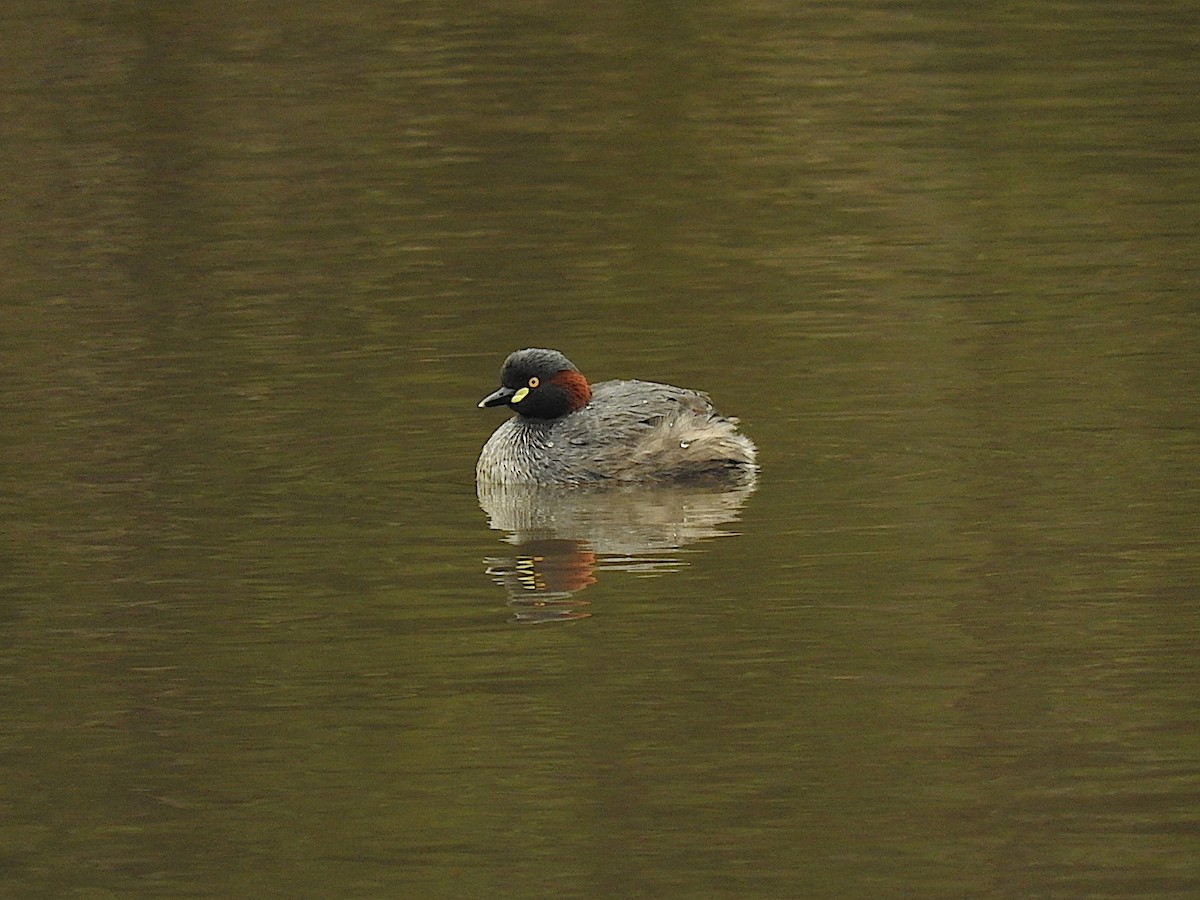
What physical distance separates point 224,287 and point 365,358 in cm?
241

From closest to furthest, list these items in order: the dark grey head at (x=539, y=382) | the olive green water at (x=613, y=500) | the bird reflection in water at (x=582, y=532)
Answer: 1. the olive green water at (x=613, y=500)
2. the bird reflection in water at (x=582, y=532)
3. the dark grey head at (x=539, y=382)

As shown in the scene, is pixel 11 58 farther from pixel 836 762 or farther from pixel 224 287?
pixel 836 762

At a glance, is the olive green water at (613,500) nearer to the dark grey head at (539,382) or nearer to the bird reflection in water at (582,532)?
the bird reflection in water at (582,532)

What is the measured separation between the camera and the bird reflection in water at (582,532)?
10883 millimetres

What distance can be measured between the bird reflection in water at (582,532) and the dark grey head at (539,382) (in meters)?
0.52

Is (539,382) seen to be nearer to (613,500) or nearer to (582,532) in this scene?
(613,500)

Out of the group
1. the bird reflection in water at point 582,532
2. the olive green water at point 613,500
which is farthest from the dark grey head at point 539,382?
the bird reflection in water at point 582,532

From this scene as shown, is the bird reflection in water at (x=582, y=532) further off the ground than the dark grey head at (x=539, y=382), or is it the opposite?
the dark grey head at (x=539, y=382)

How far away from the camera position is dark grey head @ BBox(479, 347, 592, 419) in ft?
43.8

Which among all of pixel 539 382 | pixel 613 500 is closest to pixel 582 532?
pixel 613 500

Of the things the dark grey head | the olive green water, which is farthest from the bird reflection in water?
the dark grey head

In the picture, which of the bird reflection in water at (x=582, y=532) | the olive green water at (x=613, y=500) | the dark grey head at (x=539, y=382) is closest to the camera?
the olive green water at (x=613, y=500)

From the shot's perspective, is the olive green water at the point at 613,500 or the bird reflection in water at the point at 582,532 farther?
the bird reflection in water at the point at 582,532

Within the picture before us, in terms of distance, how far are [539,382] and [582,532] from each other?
146cm
